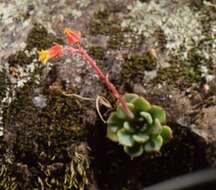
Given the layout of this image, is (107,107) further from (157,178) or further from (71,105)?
(157,178)

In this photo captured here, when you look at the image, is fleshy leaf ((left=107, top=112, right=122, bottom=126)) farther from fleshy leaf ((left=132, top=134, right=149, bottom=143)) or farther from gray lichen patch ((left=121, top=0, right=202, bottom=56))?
gray lichen patch ((left=121, top=0, right=202, bottom=56))

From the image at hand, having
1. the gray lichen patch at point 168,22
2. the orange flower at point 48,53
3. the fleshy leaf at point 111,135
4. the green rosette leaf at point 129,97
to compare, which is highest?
the orange flower at point 48,53

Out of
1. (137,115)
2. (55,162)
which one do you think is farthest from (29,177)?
(137,115)

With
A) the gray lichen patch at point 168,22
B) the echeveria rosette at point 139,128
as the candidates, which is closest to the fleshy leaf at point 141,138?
the echeveria rosette at point 139,128

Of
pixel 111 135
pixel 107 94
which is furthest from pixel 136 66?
pixel 111 135

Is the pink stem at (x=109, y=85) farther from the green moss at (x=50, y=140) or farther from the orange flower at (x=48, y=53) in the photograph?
the green moss at (x=50, y=140)

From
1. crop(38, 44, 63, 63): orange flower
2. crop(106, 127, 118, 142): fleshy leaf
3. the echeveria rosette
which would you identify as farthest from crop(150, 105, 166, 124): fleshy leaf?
crop(38, 44, 63, 63): orange flower

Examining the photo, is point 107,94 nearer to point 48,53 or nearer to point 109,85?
point 109,85

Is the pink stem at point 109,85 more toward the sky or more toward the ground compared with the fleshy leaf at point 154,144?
more toward the sky
